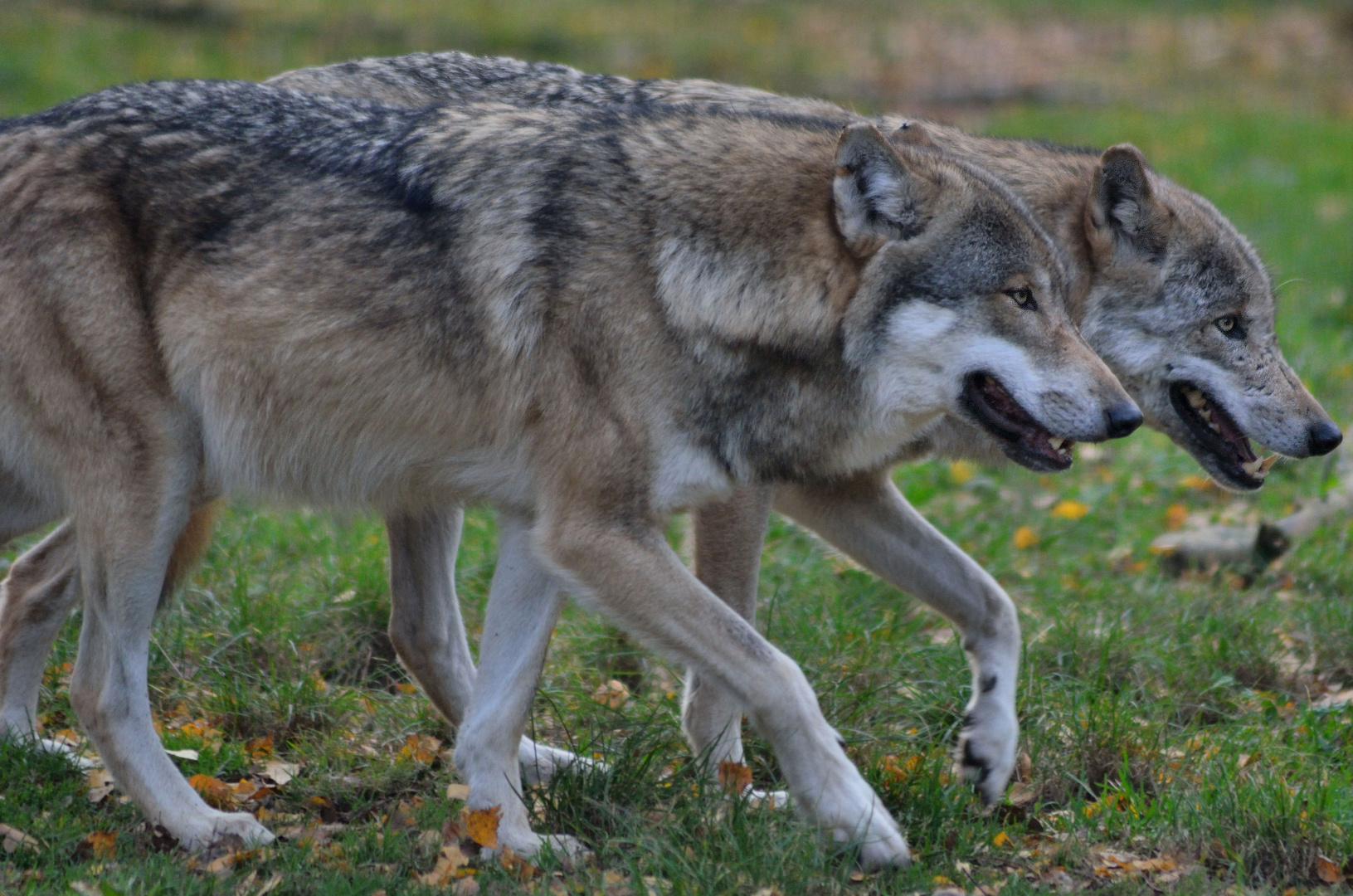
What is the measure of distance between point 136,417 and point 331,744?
1.08 metres

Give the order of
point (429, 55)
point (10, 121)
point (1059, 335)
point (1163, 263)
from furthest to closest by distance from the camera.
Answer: point (429, 55), point (1163, 263), point (10, 121), point (1059, 335)

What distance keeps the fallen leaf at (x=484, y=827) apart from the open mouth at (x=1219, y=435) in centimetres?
249

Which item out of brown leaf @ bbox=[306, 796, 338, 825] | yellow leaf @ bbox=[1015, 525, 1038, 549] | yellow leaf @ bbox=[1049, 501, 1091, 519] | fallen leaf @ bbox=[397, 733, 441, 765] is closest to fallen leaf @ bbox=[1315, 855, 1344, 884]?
fallen leaf @ bbox=[397, 733, 441, 765]

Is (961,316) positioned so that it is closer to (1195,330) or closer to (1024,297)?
(1024,297)

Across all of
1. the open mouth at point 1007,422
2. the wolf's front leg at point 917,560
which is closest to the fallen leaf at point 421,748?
the wolf's front leg at point 917,560

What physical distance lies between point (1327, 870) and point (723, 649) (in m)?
1.56

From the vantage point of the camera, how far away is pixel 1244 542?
19.0 feet

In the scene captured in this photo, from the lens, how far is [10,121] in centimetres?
395

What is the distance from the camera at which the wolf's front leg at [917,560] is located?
4.27 metres

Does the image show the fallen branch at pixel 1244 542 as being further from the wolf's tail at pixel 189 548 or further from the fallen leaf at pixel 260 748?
the wolf's tail at pixel 189 548

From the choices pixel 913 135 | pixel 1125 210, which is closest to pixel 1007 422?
pixel 913 135

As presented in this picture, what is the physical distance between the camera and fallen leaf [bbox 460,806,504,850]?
3.51 meters

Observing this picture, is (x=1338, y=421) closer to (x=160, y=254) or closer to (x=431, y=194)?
(x=431, y=194)

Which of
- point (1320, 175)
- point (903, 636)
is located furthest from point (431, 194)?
point (1320, 175)
